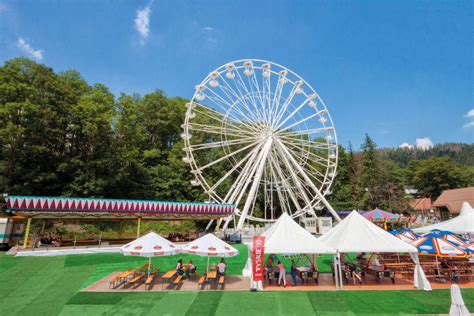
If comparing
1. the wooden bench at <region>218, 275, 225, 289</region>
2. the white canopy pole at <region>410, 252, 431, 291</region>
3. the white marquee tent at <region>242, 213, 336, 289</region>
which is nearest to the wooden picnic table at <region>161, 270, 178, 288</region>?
the wooden bench at <region>218, 275, 225, 289</region>

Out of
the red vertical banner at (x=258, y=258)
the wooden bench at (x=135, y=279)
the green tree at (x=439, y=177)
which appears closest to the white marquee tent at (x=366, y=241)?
the red vertical banner at (x=258, y=258)

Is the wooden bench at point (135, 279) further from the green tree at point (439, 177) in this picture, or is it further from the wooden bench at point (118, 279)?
the green tree at point (439, 177)

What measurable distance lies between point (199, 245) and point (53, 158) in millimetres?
25493

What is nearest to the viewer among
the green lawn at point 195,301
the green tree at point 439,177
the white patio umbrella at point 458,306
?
the white patio umbrella at point 458,306

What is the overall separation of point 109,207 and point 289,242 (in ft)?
42.0

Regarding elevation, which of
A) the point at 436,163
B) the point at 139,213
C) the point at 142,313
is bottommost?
the point at 142,313

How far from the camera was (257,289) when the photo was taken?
995 cm

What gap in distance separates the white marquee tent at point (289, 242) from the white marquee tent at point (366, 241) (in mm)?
769

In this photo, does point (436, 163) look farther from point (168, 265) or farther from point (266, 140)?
point (168, 265)

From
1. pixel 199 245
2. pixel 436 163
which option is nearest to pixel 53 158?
pixel 199 245

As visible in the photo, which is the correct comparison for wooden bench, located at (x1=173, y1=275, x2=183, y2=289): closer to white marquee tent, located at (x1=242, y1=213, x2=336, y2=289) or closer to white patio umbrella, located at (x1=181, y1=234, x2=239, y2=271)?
white patio umbrella, located at (x1=181, y1=234, x2=239, y2=271)

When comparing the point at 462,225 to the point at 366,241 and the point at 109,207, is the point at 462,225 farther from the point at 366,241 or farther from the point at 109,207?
the point at 109,207

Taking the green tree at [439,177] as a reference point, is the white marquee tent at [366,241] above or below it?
below

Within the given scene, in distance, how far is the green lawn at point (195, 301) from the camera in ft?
25.6
